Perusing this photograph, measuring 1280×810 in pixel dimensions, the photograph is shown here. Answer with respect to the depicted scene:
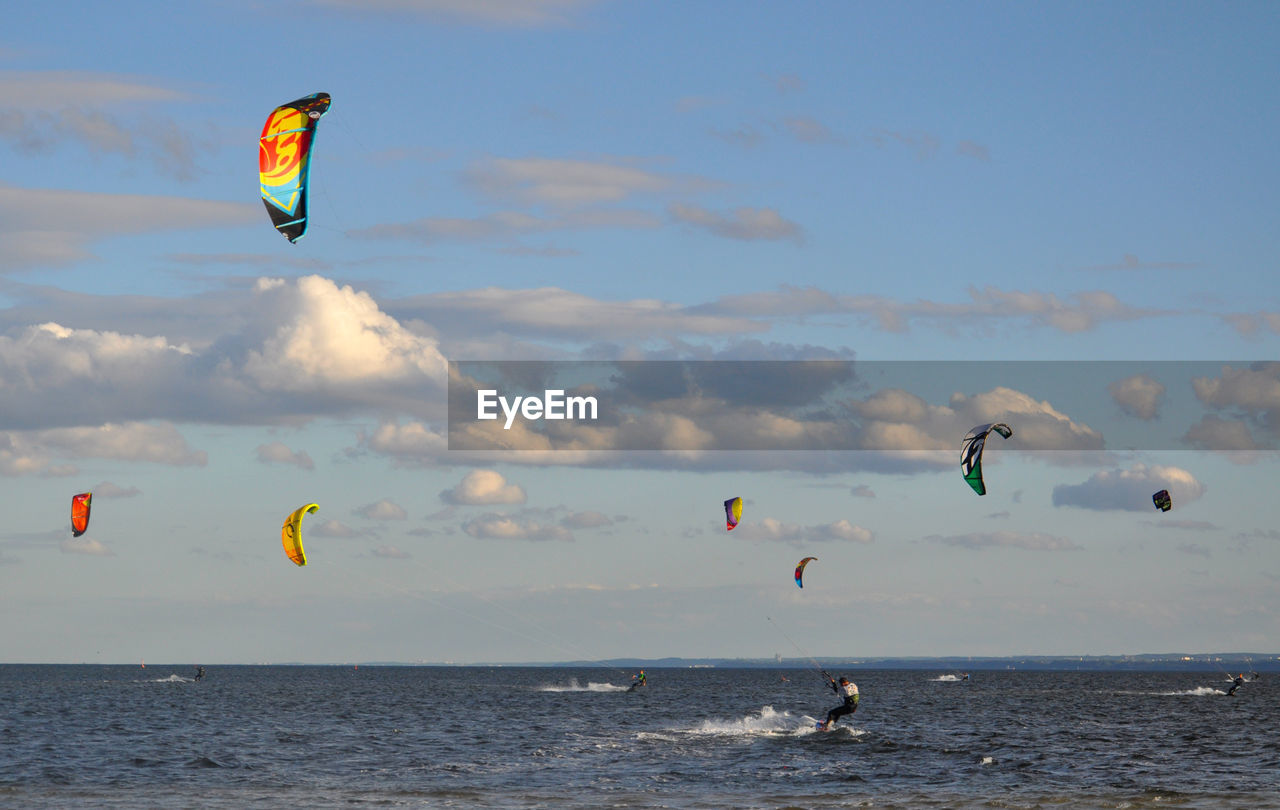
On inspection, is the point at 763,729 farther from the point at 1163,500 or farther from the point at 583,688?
the point at 583,688

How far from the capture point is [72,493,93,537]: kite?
180 ft

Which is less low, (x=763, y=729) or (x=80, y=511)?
(x=80, y=511)

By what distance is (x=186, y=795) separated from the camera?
29.0 m

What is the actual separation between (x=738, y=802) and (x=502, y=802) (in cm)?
490

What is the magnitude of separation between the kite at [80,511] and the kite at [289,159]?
30.8 m

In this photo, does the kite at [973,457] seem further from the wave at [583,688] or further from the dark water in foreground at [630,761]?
the wave at [583,688]

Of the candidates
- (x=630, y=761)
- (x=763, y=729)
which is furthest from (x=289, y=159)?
(x=763, y=729)

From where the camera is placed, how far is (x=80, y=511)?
56312 mm

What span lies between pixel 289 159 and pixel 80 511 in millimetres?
33732

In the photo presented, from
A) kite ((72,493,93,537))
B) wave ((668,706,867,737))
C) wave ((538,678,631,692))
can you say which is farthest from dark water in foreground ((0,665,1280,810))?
wave ((538,678,631,692))

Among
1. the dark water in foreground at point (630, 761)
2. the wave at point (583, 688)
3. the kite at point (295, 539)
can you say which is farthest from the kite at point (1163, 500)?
the wave at point (583, 688)

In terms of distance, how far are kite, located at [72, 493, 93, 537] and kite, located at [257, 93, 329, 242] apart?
30.8 meters

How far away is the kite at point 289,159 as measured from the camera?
27.3 metres

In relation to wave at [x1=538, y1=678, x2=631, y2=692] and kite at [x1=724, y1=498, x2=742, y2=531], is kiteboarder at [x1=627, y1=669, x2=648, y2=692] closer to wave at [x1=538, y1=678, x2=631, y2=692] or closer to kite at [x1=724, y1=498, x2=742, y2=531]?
wave at [x1=538, y1=678, x2=631, y2=692]
